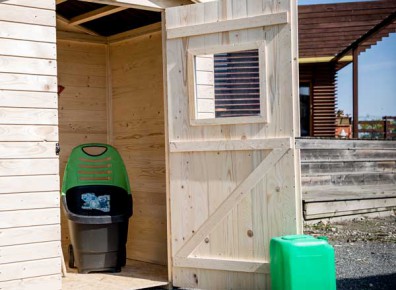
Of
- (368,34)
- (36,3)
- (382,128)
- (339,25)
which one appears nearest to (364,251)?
(36,3)

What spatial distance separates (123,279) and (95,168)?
4.19 ft

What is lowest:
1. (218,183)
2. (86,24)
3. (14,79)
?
(218,183)

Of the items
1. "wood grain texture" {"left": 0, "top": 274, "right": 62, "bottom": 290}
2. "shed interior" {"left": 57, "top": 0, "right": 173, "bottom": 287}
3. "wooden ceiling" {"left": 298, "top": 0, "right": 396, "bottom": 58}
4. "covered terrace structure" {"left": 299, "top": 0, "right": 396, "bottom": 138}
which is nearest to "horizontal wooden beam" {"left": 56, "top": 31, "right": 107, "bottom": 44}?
"shed interior" {"left": 57, "top": 0, "right": 173, "bottom": 287}

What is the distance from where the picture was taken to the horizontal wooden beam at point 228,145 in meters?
4.78

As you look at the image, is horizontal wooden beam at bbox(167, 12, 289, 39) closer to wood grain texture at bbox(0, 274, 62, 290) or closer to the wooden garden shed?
the wooden garden shed

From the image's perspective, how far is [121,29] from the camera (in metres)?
6.60

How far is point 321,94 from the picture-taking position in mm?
14039

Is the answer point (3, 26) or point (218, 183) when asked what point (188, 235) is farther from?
point (3, 26)

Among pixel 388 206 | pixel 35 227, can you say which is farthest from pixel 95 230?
pixel 388 206

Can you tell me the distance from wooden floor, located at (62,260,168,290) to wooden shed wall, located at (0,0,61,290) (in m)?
0.71

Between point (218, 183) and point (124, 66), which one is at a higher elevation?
point (124, 66)

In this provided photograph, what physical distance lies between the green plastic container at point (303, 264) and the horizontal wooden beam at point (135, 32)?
2669 mm

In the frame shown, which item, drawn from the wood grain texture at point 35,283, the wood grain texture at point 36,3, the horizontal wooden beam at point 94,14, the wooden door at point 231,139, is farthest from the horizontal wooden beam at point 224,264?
the horizontal wooden beam at point 94,14

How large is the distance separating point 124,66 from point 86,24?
1.89 feet
